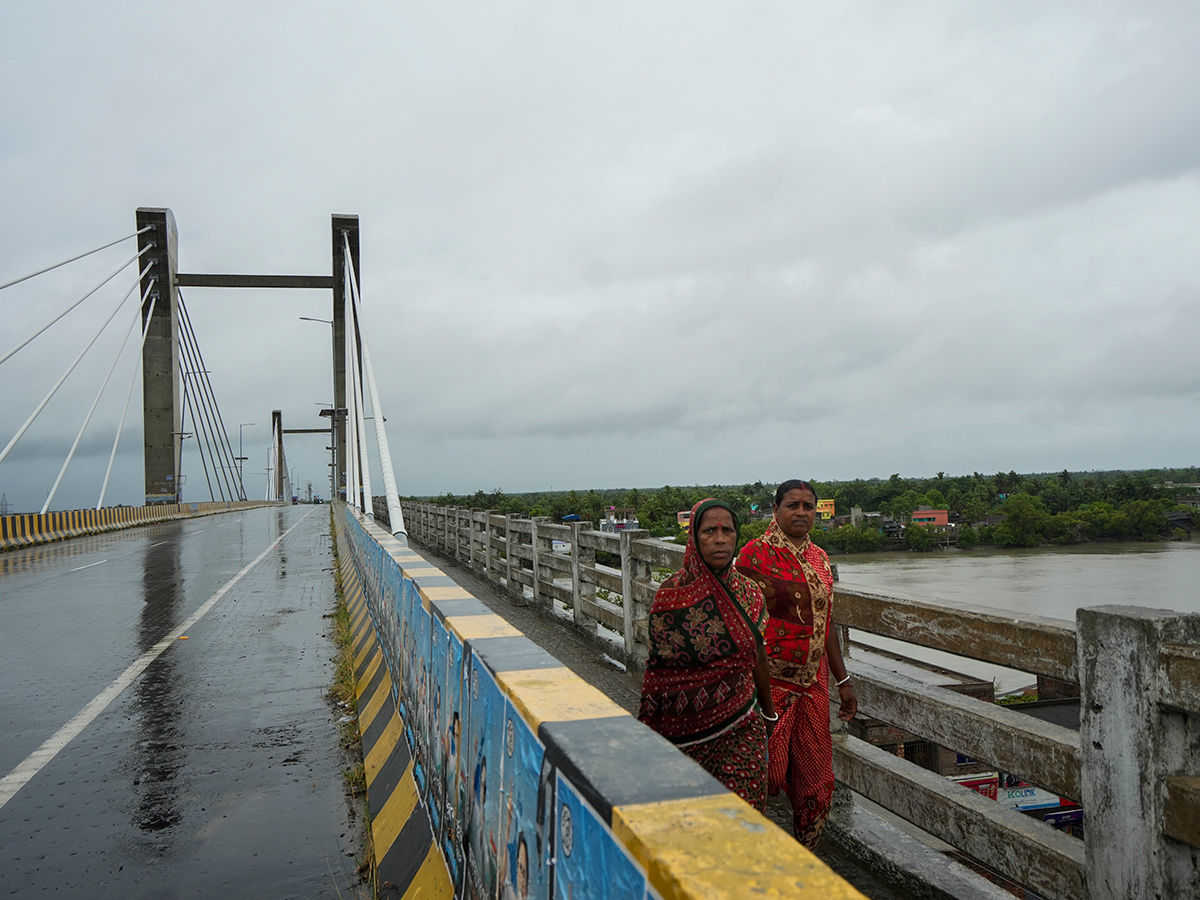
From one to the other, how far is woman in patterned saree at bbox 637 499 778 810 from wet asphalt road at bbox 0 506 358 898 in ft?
5.10

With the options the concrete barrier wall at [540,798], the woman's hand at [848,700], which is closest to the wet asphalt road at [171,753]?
the concrete barrier wall at [540,798]

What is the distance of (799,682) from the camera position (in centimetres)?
353

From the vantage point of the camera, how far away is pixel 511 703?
2219 millimetres

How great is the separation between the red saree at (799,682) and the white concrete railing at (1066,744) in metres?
0.40

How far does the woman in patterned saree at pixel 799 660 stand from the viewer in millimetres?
3514

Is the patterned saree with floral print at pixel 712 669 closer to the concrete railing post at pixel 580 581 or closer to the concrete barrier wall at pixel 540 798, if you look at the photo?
the concrete barrier wall at pixel 540 798

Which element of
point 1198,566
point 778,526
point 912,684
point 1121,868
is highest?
point 778,526

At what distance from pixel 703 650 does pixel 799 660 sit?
0.54 metres

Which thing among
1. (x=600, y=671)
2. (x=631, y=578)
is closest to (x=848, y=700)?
(x=631, y=578)

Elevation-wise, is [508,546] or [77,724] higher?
[508,546]

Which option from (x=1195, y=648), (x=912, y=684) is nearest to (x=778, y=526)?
(x=912, y=684)

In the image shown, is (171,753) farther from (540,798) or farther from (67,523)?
(67,523)

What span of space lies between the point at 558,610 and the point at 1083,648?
785 cm

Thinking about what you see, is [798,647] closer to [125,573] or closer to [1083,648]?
[1083,648]
